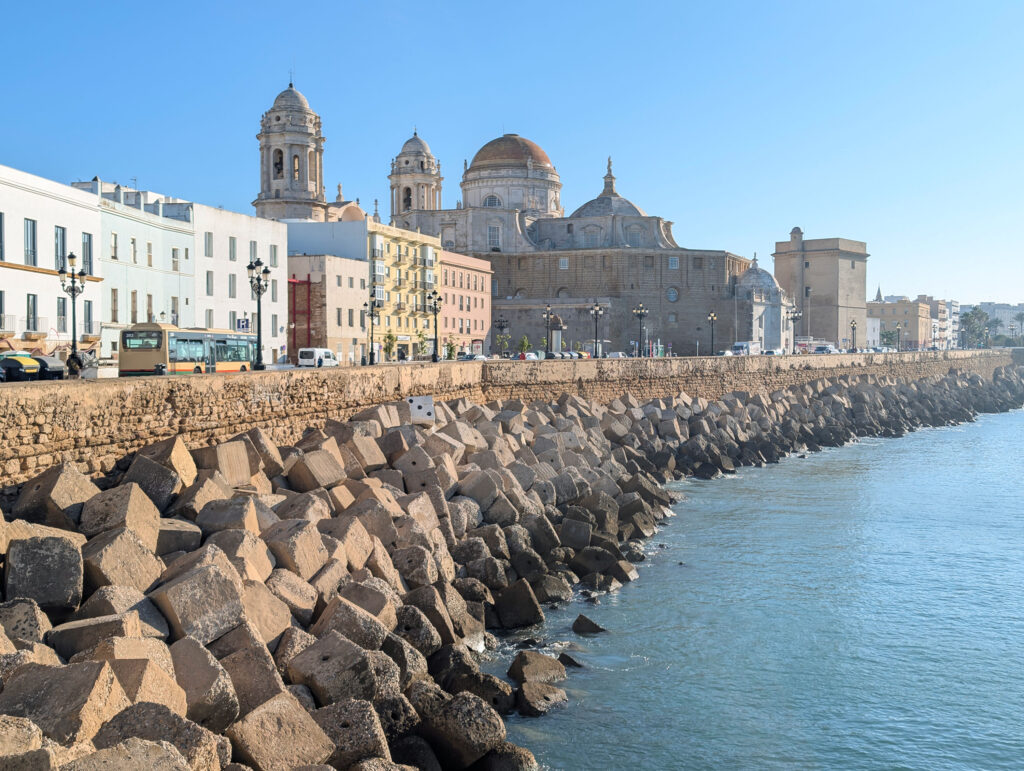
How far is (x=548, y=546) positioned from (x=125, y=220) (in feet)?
66.2

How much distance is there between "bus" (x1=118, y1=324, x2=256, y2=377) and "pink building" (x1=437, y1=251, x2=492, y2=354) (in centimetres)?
2755

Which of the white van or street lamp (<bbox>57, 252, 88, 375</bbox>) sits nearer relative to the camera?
street lamp (<bbox>57, 252, 88, 375</bbox>)

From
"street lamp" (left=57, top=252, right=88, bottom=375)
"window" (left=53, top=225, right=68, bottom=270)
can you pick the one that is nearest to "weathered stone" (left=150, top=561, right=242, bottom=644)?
"street lamp" (left=57, top=252, right=88, bottom=375)

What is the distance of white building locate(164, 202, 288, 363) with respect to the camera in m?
32.5

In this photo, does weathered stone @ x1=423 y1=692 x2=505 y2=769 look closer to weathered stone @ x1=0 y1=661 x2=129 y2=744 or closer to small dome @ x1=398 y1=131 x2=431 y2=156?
weathered stone @ x1=0 y1=661 x2=129 y2=744

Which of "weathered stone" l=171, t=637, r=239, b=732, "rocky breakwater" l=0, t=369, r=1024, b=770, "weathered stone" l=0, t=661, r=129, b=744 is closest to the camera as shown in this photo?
"weathered stone" l=0, t=661, r=129, b=744

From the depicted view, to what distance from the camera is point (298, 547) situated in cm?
898

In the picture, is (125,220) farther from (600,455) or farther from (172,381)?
(172,381)

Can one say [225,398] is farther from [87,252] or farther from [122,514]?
[87,252]

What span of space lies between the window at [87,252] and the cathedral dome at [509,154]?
47711 millimetres

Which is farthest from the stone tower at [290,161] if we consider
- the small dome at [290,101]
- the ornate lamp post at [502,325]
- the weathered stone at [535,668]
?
the weathered stone at [535,668]

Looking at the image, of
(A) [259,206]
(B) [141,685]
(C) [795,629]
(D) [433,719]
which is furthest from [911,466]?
(A) [259,206]

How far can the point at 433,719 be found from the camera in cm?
741

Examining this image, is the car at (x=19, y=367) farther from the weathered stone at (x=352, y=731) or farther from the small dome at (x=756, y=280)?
the small dome at (x=756, y=280)
